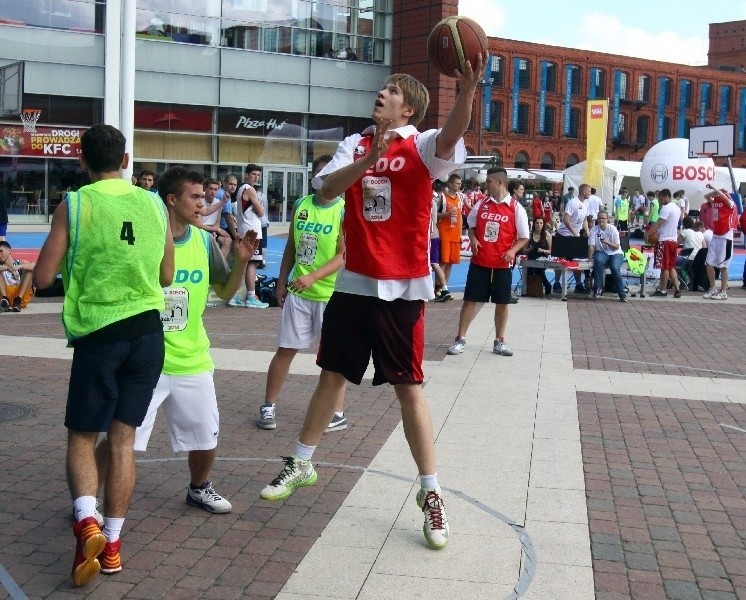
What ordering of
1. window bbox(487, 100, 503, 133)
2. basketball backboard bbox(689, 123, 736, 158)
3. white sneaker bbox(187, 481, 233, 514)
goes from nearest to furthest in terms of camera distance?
white sneaker bbox(187, 481, 233, 514) < basketball backboard bbox(689, 123, 736, 158) < window bbox(487, 100, 503, 133)

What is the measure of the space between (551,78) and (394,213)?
72.0 meters

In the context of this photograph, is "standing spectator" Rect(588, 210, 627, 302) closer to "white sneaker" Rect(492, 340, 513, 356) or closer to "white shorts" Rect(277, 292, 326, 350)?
"white sneaker" Rect(492, 340, 513, 356)

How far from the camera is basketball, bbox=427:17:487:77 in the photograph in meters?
4.54

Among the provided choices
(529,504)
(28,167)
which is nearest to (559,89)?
(28,167)

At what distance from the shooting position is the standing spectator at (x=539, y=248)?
1803 cm

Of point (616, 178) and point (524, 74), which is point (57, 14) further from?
point (524, 74)

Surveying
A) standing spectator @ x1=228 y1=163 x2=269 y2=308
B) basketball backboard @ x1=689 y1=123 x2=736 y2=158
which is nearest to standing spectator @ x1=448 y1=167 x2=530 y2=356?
standing spectator @ x1=228 y1=163 x2=269 y2=308

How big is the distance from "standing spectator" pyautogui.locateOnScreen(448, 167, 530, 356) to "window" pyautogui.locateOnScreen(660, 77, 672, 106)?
246 feet

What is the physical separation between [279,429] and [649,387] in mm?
3842

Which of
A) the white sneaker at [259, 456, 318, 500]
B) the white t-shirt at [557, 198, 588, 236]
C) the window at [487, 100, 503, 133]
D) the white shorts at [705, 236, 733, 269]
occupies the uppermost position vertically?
the window at [487, 100, 503, 133]

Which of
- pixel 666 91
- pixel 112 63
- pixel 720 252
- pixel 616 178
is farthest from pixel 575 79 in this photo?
pixel 112 63

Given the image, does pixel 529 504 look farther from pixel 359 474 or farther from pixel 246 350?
pixel 246 350

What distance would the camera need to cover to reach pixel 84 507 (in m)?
4.18

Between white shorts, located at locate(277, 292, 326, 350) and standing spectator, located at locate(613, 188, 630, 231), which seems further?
standing spectator, located at locate(613, 188, 630, 231)
